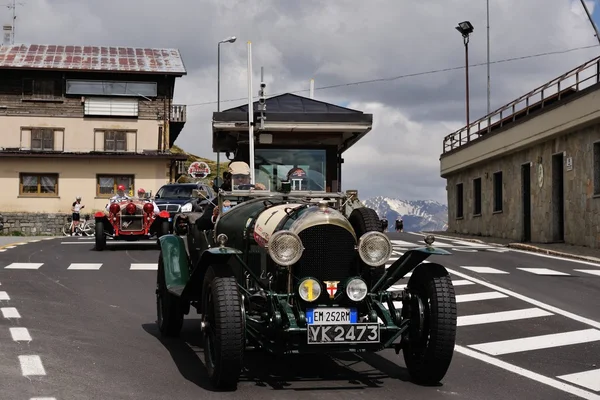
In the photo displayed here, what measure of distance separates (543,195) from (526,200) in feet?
7.30

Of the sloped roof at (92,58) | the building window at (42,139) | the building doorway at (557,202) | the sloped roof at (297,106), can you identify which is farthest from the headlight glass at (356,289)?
the sloped roof at (92,58)

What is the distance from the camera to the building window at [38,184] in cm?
4850

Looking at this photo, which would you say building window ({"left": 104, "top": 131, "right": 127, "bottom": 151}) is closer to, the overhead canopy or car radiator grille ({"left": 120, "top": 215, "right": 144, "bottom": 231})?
car radiator grille ({"left": 120, "top": 215, "right": 144, "bottom": 231})

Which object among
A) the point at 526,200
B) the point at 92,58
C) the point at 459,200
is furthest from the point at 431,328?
the point at 92,58

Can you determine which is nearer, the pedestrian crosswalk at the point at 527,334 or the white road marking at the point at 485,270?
the pedestrian crosswalk at the point at 527,334

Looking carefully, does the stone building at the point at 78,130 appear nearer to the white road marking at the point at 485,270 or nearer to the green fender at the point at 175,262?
the white road marking at the point at 485,270

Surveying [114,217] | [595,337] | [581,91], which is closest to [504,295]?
[595,337]

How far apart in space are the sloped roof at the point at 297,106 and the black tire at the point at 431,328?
9.03 m

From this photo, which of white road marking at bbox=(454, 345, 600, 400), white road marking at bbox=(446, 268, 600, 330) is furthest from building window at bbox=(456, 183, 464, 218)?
white road marking at bbox=(454, 345, 600, 400)

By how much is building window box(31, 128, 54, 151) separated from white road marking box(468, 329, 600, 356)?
1676 inches

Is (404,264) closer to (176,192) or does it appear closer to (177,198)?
(177,198)

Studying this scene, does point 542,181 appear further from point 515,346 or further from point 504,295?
point 515,346

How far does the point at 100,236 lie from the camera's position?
21.5 metres

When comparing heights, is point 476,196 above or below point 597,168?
below
